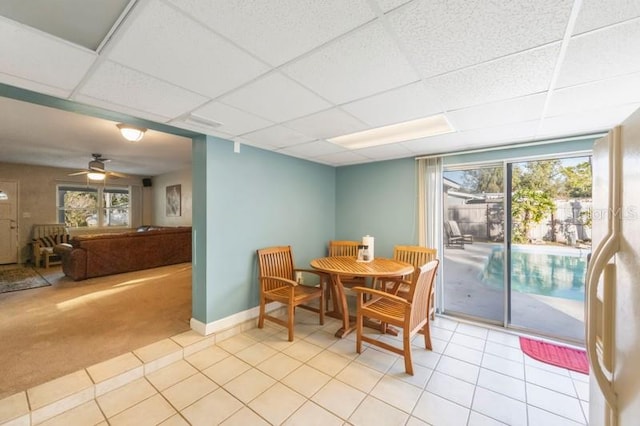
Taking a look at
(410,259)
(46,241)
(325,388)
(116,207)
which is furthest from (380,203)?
(116,207)

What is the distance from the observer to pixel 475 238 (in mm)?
3566

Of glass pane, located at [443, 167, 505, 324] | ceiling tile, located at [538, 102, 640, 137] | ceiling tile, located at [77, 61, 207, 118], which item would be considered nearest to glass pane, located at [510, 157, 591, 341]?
glass pane, located at [443, 167, 505, 324]

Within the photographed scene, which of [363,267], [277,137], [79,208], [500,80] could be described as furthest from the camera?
[79,208]

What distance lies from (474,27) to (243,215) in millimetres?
2802

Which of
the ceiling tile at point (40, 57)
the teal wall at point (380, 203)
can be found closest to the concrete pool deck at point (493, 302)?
the teal wall at point (380, 203)

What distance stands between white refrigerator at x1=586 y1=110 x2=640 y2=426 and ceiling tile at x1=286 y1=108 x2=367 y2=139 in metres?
1.70

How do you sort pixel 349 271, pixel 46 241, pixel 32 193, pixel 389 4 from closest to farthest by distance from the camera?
pixel 389 4, pixel 349 271, pixel 46 241, pixel 32 193

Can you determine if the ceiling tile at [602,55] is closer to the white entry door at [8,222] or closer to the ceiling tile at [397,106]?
the ceiling tile at [397,106]

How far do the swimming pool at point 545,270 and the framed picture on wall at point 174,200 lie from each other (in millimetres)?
7796

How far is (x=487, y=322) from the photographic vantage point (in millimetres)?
3371

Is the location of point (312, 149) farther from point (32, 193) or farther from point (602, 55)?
point (32, 193)

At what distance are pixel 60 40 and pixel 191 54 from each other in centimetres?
63

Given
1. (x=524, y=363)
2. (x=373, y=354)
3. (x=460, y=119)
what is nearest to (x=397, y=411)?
(x=373, y=354)

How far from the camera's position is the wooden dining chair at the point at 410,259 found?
3.29 metres
